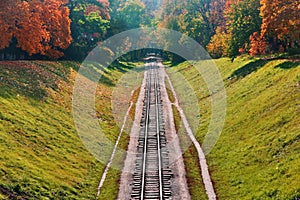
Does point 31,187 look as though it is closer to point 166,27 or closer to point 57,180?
point 57,180

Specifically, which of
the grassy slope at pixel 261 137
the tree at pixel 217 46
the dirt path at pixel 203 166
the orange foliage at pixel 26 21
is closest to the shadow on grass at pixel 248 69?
the grassy slope at pixel 261 137

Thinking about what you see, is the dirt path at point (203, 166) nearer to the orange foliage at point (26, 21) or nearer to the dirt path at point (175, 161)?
the dirt path at point (175, 161)

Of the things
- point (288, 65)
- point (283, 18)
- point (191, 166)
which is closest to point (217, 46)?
point (283, 18)

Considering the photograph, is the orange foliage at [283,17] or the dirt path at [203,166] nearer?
the dirt path at [203,166]

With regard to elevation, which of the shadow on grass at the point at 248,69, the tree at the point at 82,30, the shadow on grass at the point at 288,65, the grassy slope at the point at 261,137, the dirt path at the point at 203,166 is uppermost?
the tree at the point at 82,30

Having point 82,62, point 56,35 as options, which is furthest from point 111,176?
point 82,62
